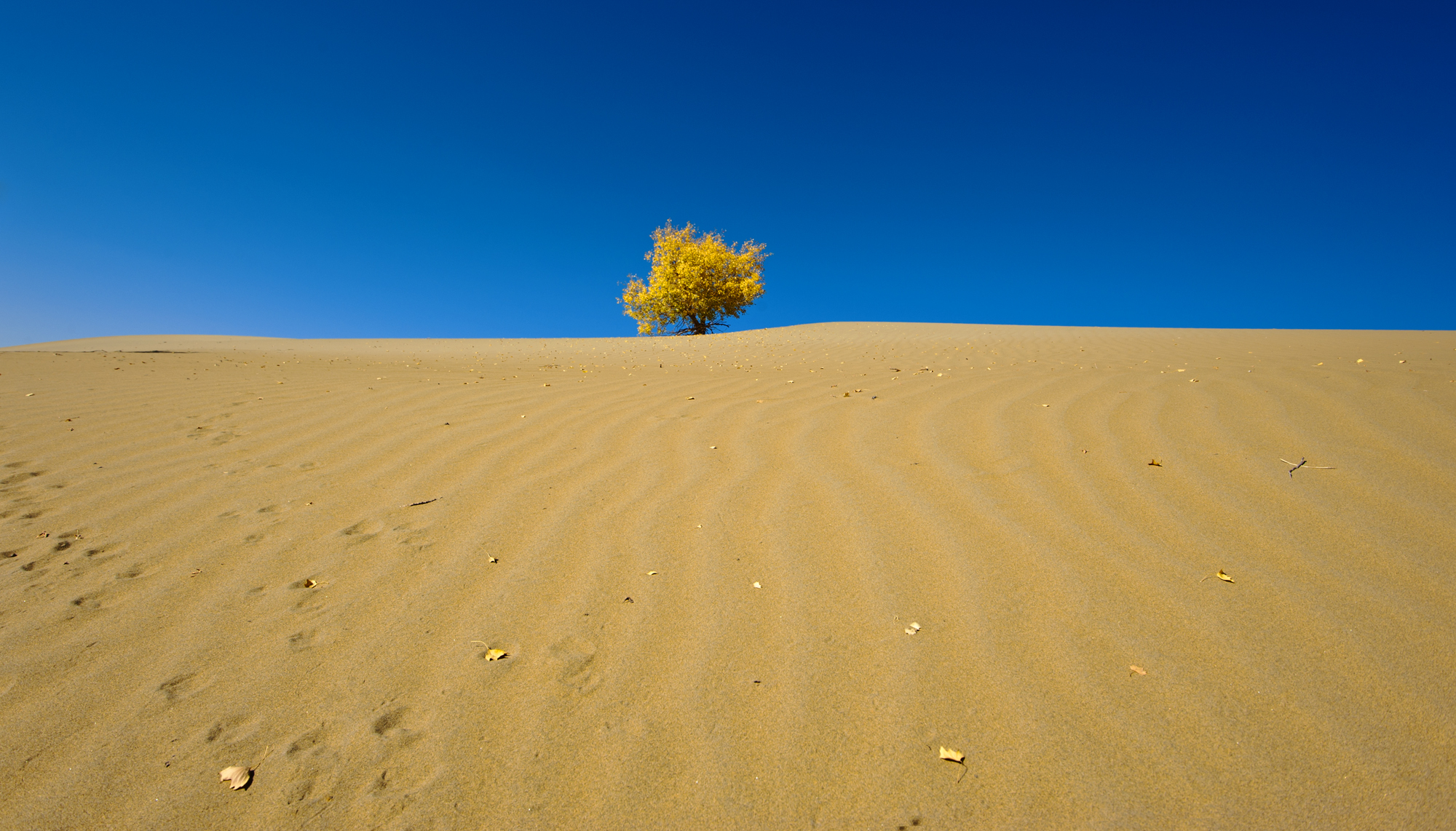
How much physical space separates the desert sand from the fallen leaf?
1.4 inches

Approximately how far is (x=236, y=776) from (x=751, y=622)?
4.38 ft

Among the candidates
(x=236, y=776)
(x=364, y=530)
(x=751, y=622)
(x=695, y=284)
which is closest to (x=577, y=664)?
(x=751, y=622)

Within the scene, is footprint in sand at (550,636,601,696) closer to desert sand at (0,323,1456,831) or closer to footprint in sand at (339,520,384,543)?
desert sand at (0,323,1456,831)

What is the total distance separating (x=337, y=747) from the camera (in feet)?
5.02

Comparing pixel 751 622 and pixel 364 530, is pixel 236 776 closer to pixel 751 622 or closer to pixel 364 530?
pixel 751 622

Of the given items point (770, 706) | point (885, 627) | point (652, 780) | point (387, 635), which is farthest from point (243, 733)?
point (885, 627)

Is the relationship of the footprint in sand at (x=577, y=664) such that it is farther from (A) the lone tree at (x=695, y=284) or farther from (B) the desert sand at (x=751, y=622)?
(A) the lone tree at (x=695, y=284)

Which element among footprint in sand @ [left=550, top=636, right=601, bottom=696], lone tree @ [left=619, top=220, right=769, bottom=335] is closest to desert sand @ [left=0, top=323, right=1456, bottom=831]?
footprint in sand @ [left=550, top=636, right=601, bottom=696]

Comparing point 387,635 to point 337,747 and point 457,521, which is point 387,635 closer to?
point 337,747

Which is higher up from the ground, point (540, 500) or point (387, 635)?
point (540, 500)

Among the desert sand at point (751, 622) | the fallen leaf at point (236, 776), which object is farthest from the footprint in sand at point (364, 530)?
the fallen leaf at point (236, 776)

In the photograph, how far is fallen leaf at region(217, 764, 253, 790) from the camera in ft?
4.66

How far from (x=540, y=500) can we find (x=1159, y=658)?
248cm

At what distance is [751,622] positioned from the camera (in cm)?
201
